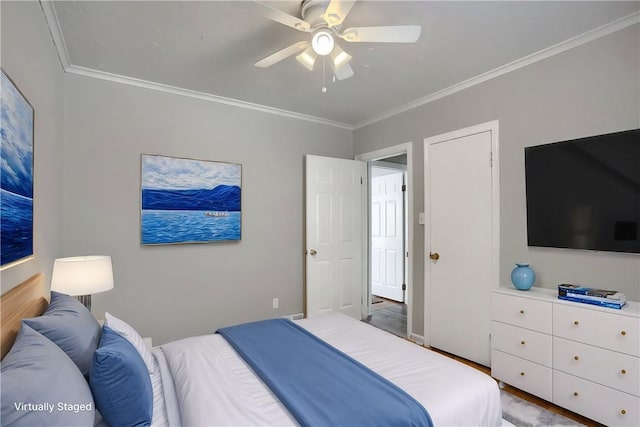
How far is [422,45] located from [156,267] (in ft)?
9.78

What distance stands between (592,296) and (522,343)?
23.3 inches

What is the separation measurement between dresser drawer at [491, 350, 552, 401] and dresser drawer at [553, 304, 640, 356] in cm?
32

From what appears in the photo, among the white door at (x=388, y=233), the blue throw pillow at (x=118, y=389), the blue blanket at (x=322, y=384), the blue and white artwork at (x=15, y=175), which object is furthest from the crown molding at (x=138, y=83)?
Answer: the blue blanket at (x=322, y=384)

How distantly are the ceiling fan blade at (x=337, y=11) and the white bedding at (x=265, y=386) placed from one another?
185 cm

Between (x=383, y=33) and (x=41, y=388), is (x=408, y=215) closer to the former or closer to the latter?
(x=383, y=33)

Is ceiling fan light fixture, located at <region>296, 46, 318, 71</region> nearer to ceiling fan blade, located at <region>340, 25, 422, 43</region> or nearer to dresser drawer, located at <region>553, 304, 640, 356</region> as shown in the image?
ceiling fan blade, located at <region>340, 25, 422, 43</region>

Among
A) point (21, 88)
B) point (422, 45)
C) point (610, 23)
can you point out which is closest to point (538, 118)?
point (610, 23)

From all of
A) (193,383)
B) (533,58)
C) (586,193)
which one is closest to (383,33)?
(533,58)

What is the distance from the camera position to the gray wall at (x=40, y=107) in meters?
1.38

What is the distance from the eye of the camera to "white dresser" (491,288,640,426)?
1.85 m

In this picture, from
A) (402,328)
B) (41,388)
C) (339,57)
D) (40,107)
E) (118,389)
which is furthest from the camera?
(402,328)

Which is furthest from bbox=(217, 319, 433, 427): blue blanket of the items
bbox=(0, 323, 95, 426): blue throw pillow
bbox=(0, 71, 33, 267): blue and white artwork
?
bbox=(0, 71, 33, 267): blue and white artwork

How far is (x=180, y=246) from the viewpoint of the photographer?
10.3ft

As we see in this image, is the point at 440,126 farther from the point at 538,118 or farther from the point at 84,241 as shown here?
the point at 84,241
